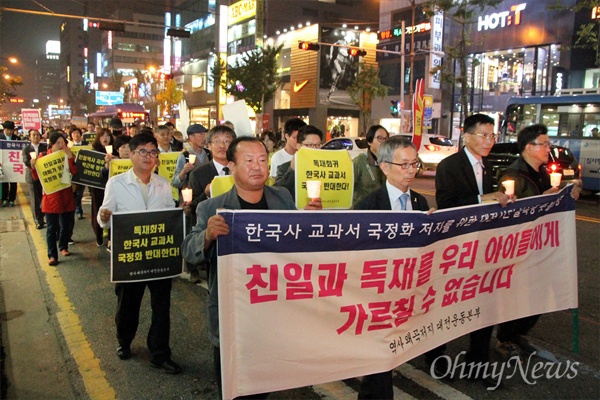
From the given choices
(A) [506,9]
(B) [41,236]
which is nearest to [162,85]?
(A) [506,9]

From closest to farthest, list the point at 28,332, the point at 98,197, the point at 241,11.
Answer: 1. the point at 28,332
2. the point at 98,197
3. the point at 241,11

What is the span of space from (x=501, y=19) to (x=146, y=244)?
3082cm

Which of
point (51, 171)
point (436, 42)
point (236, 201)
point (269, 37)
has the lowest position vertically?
point (51, 171)

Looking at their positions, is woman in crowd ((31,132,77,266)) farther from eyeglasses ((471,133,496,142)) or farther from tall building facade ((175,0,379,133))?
tall building facade ((175,0,379,133))

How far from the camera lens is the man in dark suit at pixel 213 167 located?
4910 millimetres

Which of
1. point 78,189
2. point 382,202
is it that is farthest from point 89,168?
point 382,202

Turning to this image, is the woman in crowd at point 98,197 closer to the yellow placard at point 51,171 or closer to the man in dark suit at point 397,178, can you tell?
the yellow placard at point 51,171

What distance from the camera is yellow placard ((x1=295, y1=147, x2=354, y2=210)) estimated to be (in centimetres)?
516

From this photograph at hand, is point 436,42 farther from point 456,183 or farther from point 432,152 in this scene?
point 456,183

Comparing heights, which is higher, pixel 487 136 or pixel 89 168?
pixel 487 136

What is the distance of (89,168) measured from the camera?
24.0ft

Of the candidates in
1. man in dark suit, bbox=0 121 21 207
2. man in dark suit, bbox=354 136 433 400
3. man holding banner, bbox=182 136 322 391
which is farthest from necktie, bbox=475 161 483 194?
man in dark suit, bbox=0 121 21 207

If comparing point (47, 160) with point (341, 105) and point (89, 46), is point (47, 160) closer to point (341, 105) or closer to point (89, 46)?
point (341, 105)

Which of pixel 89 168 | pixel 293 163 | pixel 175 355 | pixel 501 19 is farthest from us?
pixel 501 19
